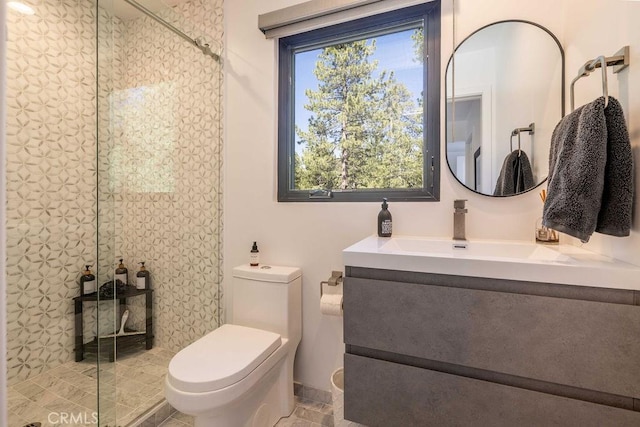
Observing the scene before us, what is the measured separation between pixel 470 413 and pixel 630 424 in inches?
14.8

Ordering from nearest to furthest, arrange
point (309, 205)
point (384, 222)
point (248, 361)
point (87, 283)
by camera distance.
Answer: point (248, 361) < point (384, 222) < point (309, 205) < point (87, 283)

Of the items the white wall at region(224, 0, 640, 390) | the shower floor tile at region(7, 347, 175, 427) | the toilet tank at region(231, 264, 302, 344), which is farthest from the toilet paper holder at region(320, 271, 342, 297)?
the shower floor tile at region(7, 347, 175, 427)

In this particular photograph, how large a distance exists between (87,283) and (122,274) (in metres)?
0.23

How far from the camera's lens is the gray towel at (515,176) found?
1.28 metres

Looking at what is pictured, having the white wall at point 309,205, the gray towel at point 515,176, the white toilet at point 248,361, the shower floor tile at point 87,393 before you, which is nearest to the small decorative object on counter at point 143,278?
the shower floor tile at point 87,393

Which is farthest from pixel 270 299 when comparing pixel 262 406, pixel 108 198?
pixel 108 198

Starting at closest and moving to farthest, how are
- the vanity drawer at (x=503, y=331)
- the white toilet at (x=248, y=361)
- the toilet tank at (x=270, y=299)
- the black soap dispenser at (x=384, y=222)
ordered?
the vanity drawer at (x=503, y=331) → the white toilet at (x=248, y=361) → the black soap dispenser at (x=384, y=222) → the toilet tank at (x=270, y=299)

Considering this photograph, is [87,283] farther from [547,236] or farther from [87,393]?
[547,236]

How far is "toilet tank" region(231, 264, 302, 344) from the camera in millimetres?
1518

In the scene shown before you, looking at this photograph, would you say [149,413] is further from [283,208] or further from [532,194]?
[532,194]

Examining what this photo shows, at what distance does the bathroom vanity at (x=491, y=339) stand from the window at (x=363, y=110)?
2.04ft

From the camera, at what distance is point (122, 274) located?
1.78 m

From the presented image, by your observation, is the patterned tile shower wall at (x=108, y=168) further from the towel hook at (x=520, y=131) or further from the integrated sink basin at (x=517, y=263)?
the towel hook at (x=520, y=131)

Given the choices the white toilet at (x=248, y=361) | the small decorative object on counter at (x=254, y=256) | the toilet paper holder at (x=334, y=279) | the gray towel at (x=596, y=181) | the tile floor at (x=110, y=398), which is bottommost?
the tile floor at (x=110, y=398)
